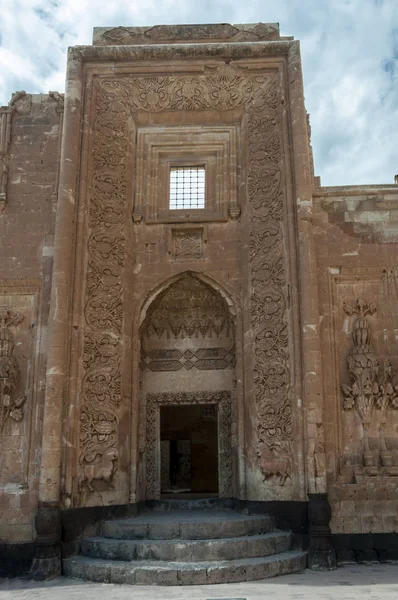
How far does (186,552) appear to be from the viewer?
9.15 metres

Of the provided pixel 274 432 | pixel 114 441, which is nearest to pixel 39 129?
pixel 114 441

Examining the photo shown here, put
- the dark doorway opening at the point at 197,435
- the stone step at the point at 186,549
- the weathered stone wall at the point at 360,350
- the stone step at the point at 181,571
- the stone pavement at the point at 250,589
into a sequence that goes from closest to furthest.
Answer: the stone pavement at the point at 250,589 < the stone step at the point at 181,571 < the stone step at the point at 186,549 < the weathered stone wall at the point at 360,350 < the dark doorway opening at the point at 197,435

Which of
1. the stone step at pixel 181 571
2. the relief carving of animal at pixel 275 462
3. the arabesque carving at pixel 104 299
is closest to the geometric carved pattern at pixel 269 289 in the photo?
the relief carving of animal at pixel 275 462

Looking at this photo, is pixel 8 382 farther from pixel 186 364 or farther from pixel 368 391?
pixel 368 391

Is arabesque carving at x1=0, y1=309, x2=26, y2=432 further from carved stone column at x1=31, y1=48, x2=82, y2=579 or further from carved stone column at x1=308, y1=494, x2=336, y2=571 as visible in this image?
carved stone column at x1=308, y1=494, x2=336, y2=571

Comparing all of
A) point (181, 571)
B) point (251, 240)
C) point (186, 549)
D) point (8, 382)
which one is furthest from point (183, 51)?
point (181, 571)

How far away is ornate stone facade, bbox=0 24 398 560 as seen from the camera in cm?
1072

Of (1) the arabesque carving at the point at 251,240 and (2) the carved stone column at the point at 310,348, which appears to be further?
(1) the arabesque carving at the point at 251,240

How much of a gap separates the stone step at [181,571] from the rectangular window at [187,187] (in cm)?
731

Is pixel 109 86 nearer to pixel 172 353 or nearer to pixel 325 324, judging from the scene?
pixel 172 353

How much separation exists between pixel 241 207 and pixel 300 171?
1.49 meters

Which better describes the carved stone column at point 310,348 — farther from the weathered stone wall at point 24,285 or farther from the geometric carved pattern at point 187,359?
the weathered stone wall at point 24,285

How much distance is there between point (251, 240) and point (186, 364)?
9.95 ft

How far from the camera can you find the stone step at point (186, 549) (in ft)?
30.0
